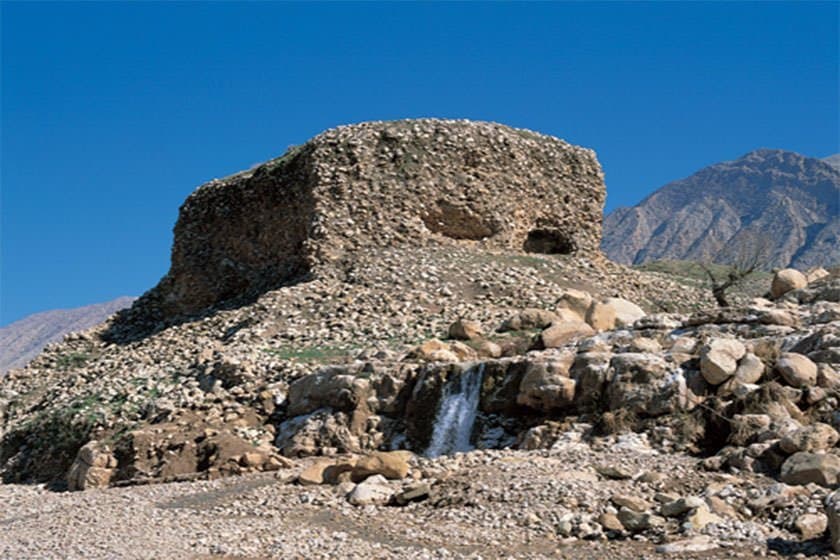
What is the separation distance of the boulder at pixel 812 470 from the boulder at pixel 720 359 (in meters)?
2.22

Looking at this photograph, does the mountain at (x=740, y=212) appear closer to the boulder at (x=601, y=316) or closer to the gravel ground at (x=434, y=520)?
the boulder at (x=601, y=316)

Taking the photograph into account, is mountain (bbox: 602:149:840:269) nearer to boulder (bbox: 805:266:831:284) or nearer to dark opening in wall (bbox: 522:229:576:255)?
dark opening in wall (bbox: 522:229:576:255)

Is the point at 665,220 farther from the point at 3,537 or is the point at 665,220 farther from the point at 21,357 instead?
the point at 3,537

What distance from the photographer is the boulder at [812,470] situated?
9.09m

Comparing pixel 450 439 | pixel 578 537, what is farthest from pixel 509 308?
pixel 578 537

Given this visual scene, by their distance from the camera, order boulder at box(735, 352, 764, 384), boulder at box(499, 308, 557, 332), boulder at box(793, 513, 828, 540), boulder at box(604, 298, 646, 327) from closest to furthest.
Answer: boulder at box(793, 513, 828, 540) → boulder at box(735, 352, 764, 384) → boulder at box(499, 308, 557, 332) → boulder at box(604, 298, 646, 327)

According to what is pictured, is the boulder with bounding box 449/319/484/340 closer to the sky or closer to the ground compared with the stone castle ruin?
closer to the ground

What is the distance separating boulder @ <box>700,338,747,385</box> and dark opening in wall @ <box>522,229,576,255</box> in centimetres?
1242

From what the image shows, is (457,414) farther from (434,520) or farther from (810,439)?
(810,439)

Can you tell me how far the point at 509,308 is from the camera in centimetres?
1858

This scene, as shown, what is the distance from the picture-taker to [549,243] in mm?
24625

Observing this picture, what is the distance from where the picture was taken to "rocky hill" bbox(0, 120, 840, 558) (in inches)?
370

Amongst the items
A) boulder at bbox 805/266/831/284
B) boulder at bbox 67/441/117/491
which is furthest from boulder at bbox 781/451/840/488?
boulder at bbox 805/266/831/284

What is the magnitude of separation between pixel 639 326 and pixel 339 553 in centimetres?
741
